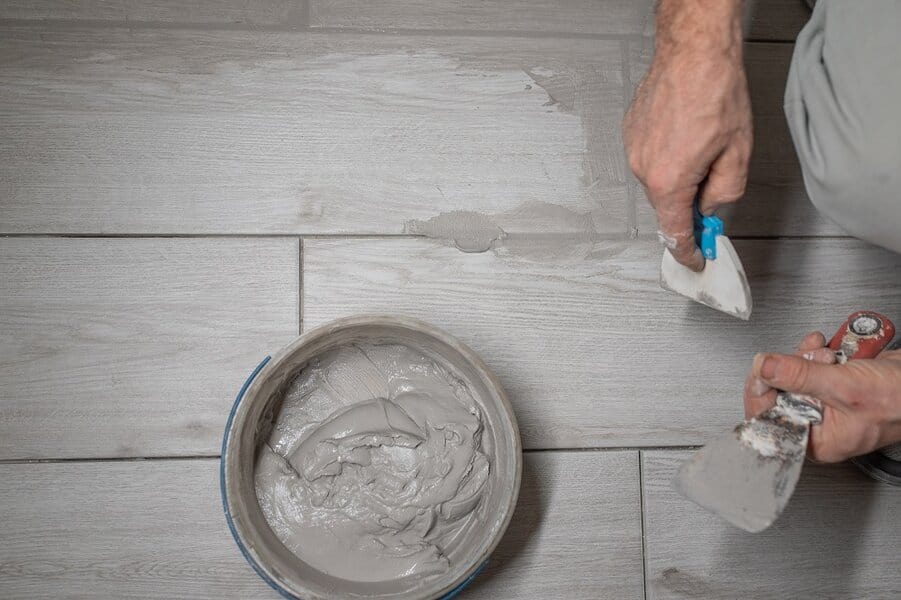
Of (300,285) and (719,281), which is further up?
(719,281)

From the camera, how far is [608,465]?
100 centimetres

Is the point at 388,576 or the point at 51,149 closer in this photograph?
the point at 388,576

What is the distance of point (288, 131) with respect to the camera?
1.01m

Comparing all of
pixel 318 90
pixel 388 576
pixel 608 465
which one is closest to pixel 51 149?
pixel 318 90

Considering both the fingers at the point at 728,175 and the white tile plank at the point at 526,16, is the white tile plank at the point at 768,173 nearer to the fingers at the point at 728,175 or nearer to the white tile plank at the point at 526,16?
the white tile plank at the point at 526,16

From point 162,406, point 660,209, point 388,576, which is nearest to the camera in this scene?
point 660,209

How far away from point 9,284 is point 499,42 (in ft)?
2.24

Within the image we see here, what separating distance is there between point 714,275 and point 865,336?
0.54 feet

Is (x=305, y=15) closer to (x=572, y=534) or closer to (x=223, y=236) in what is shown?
(x=223, y=236)

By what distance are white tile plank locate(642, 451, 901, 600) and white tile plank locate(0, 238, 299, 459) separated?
1.70 ft


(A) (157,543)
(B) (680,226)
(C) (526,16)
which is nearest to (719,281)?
(B) (680,226)

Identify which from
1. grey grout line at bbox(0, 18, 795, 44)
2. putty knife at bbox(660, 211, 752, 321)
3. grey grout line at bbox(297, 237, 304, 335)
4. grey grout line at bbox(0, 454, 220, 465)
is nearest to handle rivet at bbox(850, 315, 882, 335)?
putty knife at bbox(660, 211, 752, 321)

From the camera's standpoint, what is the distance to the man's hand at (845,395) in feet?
2.31

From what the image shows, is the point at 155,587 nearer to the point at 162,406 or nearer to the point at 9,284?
the point at 162,406
